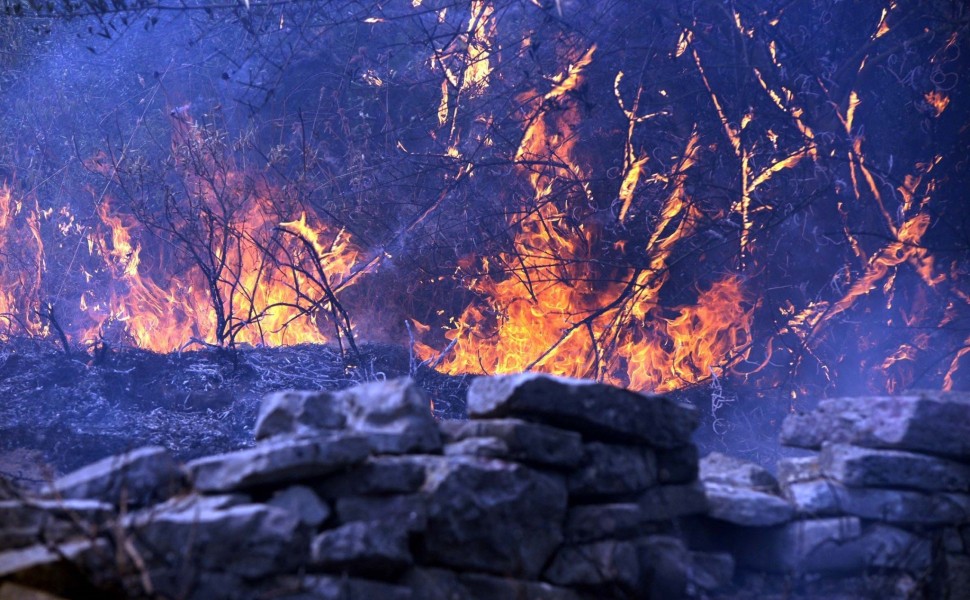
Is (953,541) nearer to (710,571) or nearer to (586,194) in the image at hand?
(710,571)

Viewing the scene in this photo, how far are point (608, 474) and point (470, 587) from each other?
0.81 meters

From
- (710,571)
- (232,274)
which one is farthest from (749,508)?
(232,274)

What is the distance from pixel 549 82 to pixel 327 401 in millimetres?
4735

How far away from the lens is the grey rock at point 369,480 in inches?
134

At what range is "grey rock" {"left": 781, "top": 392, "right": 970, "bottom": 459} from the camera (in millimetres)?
4328

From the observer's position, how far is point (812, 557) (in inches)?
166

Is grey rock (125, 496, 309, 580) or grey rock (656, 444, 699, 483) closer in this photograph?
grey rock (125, 496, 309, 580)

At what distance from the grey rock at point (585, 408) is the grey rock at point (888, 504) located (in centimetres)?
73

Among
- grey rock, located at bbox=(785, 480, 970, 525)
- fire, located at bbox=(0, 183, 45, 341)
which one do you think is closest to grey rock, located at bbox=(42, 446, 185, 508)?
grey rock, located at bbox=(785, 480, 970, 525)

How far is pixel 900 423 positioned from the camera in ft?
14.4

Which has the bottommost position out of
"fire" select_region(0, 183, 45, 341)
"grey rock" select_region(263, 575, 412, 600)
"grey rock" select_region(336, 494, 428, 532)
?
"grey rock" select_region(263, 575, 412, 600)

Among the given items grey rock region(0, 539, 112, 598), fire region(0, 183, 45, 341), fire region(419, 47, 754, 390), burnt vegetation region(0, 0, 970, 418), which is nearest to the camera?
grey rock region(0, 539, 112, 598)

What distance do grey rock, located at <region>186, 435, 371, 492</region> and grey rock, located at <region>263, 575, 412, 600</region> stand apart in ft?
1.23

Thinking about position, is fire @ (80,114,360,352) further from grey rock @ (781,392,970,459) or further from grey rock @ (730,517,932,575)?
grey rock @ (730,517,932,575)
